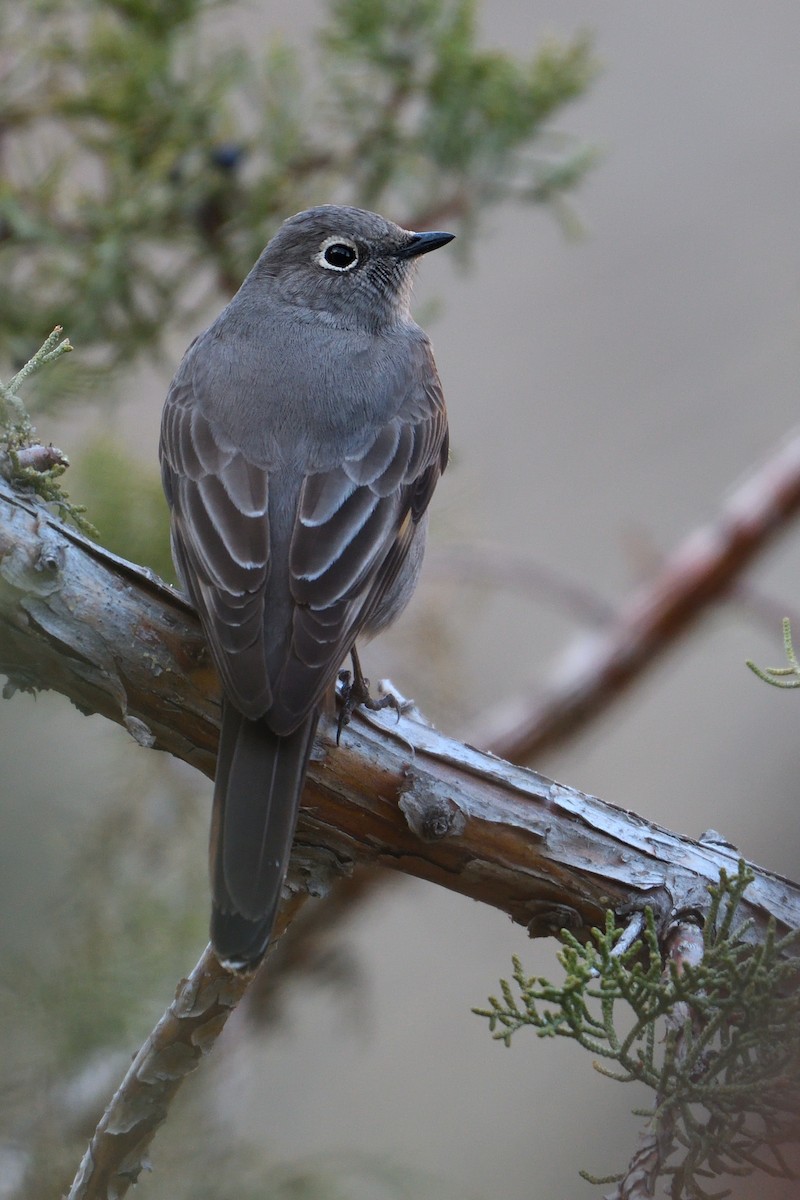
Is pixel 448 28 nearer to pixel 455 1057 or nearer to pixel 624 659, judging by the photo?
pixel 624 659

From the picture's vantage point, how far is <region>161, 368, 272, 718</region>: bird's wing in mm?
2568

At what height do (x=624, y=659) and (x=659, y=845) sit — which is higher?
(x=624, y=659)

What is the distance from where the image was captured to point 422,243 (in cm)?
419

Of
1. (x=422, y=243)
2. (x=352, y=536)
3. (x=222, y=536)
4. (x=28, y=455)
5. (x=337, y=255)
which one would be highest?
(x=422, y=243)

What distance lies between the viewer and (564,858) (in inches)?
108

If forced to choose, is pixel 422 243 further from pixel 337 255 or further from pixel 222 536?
pixel 222 536

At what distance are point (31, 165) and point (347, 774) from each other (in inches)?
106

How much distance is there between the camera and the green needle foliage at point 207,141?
4.28m

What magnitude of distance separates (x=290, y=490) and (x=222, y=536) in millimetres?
244

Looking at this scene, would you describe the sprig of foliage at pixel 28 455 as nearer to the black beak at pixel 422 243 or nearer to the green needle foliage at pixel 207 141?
the green needle foliage at pixel 207 141

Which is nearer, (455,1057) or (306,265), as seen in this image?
(306,265)

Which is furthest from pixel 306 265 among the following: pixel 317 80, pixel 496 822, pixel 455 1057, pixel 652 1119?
pixel 455 1057

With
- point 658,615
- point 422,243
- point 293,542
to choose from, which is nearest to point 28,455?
point 293,542

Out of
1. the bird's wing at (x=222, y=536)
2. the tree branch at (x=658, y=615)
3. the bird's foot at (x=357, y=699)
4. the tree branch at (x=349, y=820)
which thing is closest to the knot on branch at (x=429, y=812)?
the tree branch at (x=349, y=820)
